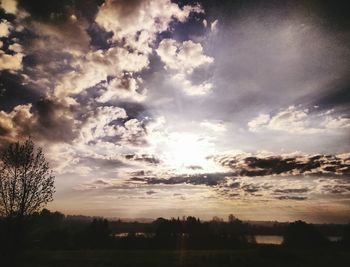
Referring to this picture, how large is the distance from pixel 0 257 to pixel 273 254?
172ft

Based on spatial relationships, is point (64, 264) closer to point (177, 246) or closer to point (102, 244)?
point (102, 244)

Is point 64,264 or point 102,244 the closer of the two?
point 64,264

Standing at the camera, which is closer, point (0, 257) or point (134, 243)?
point (0, 257)

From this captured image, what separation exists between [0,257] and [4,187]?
255 inches

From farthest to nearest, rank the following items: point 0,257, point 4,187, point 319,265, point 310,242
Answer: point 310,242, point 319,265, point 4,187, point 0,257

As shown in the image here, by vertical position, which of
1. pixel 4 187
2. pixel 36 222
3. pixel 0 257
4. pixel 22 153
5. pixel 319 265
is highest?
pixel 22 153

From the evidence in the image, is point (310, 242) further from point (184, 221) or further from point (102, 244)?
point (102, 244)

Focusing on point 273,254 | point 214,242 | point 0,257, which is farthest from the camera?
point 214,242

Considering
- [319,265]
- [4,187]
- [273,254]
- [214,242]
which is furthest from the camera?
[214,242]

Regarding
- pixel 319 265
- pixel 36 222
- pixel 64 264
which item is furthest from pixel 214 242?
pixel 36 222

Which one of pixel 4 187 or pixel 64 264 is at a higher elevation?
pixel 4 187

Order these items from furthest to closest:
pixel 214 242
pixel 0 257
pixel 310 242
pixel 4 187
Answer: pixel 214 242
pixel 310 242
pixel 4 187
pixel 0 257

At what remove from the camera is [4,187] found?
88.7 ft

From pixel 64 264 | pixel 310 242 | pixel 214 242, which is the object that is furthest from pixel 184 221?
pixel 64 264
